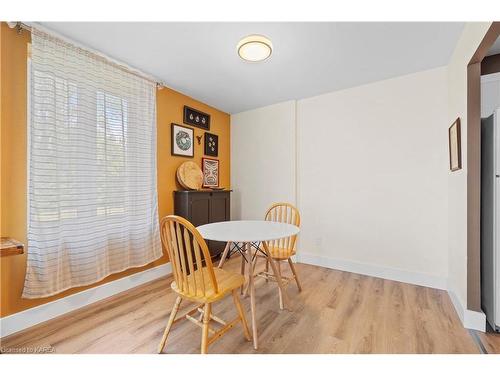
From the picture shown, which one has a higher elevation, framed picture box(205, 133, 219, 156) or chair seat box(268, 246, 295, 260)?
framed picture box(205, 133, 219, 156)

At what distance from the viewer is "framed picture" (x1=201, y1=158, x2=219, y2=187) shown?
3.38 meters

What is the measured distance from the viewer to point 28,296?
5.49 feet

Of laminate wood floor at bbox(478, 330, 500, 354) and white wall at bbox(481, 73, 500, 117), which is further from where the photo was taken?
white wall at bbox(481, 73, 500, 117)

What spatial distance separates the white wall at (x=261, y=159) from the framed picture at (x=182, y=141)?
96 centimetres

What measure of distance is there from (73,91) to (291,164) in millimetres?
2571

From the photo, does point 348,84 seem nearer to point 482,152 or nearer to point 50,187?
point 482,152

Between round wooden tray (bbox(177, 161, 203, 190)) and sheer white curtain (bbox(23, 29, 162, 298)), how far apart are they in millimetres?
375

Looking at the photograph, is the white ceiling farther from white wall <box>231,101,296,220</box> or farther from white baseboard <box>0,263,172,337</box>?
white baseboard <box>0,263,172,337</box>

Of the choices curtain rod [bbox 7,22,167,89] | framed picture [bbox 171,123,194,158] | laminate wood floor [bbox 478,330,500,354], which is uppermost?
curtain rod [bbox 7,22,167,89]

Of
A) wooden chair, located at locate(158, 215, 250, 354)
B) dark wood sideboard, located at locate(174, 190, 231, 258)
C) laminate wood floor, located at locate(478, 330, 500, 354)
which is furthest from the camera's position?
dark wood sideboard, located at locate(174, 190, 231, 258)

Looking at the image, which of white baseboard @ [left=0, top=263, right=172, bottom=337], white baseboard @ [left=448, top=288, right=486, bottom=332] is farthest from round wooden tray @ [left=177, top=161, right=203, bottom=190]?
white baseboard @ [left=448, top=288, right=486, bottom=332]

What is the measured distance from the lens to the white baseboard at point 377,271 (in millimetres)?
2387

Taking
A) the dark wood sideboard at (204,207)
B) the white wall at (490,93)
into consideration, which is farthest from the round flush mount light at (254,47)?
the white wall at (490,93)

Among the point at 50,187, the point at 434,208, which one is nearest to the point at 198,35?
the point at 50,187
